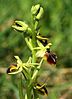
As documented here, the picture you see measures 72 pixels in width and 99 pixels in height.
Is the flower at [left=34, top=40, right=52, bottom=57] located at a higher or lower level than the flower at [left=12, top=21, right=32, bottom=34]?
lower

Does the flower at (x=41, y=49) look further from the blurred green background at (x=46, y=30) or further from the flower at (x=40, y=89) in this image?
the blurred green background at (x=46, y=30)

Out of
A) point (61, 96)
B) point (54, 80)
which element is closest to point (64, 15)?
point (54, 80)

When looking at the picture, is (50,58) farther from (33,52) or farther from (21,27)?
(21,27)

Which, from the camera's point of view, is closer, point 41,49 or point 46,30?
point 41,49

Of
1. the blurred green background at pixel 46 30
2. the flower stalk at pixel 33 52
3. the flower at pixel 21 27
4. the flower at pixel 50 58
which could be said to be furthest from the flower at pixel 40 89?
the blurred green background at pixel 46 30

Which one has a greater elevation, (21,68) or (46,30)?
(21,68)

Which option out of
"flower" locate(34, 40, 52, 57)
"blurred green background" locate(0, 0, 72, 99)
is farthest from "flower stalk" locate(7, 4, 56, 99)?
"blurred green background" locate(0, 0, 72, 99)

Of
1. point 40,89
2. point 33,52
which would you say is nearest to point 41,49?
point 33,52

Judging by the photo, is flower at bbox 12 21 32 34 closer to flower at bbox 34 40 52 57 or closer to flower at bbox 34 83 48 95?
flower at bbox 34 40 52 57

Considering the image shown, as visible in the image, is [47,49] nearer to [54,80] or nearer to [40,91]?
[40,91]
